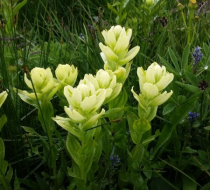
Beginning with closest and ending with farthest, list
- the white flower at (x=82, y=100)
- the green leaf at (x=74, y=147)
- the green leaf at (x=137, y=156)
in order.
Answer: the white flower at (x=82, y=100) → the green leaf at (x=74, y=147) → the green leaf at (x=137, y=156)

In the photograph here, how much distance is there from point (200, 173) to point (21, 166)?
0.54 m

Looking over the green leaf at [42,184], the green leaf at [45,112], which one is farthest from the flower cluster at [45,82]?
the green leaf at [42,184]

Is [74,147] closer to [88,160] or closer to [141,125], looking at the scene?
[88,160]

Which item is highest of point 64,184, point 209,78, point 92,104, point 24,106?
point 92,104

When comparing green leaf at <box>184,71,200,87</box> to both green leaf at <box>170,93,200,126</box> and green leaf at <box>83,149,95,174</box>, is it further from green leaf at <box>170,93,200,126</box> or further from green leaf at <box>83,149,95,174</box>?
green leaf at <box>83,149,95,174</box>

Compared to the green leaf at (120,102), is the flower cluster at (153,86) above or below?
above

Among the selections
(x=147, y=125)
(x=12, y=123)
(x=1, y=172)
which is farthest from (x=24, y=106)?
(x=147, y=125)

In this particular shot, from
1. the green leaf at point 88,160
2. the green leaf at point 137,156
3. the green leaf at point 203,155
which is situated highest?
the green leaf at point 88,160

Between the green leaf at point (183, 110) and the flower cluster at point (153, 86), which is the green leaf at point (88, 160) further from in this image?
the green leaf at point (183, 110)

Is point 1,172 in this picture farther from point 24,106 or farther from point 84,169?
point 24,106

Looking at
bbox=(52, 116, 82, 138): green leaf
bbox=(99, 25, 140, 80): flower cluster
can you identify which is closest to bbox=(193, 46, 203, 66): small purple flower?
bbox=(99, 25, 140, 80): flower cluster

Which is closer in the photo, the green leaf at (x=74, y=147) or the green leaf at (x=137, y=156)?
the green leaf at (x=74, y=147)

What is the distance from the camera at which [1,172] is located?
0.82 m

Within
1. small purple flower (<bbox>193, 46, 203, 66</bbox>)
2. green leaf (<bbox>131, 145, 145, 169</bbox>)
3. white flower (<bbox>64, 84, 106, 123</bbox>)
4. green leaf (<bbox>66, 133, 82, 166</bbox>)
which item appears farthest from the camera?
small purple flower (<bbox>193, 46, 203, 66</bbox>)
